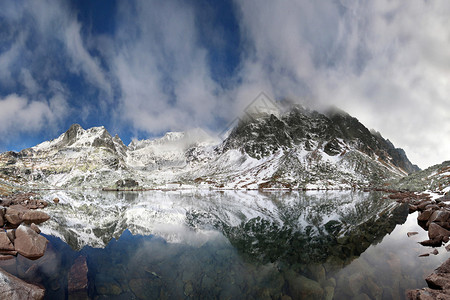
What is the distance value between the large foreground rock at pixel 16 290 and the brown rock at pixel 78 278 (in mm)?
1524

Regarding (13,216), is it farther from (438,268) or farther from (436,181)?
(436,181)

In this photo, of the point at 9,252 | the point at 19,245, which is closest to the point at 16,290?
the point at 9,252

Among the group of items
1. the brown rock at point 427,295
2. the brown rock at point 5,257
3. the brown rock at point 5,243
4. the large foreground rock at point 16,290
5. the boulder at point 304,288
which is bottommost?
the brown rock at point 427,295

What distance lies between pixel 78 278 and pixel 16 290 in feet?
12.7

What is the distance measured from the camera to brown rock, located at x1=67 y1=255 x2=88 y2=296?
1282 centimetres

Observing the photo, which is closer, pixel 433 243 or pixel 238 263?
pixel 238 263

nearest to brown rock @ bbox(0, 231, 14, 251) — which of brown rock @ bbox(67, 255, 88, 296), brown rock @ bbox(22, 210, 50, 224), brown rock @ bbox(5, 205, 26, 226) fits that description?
brown rock @ bbox(67, 255, 88, 296)

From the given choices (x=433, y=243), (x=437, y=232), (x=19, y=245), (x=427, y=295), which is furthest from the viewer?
(x=437, y=232)

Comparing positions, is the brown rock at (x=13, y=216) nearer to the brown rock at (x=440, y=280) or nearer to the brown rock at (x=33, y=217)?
the brown rock at (x=33, y=217)

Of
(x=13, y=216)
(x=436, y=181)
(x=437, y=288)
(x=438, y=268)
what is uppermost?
(x=13, y=216)

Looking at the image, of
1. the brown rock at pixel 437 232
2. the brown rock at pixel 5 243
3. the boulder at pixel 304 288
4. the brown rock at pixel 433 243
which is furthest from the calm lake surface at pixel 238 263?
the brown rock at pixel 5 243

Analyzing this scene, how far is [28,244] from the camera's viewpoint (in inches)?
730

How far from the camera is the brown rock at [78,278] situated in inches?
505

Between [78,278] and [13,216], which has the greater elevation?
[13,216]
